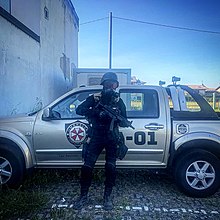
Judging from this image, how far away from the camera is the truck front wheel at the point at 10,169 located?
176 inches

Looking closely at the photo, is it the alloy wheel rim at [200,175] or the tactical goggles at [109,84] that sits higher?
the tactical goggles at [109,84]

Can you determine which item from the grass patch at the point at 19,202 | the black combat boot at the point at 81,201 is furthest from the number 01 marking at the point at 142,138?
the grass patch at the point at 19,202

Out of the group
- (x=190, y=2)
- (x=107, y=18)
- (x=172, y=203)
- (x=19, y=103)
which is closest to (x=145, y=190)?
(x=172, y=203)

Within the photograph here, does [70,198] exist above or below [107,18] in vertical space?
below

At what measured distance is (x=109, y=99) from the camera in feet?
13.6

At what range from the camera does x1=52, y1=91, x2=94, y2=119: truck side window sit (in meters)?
4.72

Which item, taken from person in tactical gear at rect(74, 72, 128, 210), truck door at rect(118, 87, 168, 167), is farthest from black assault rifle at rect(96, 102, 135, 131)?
truck door at rect(118, 87, 168, 167)

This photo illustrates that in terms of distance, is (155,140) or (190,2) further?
(190,2)

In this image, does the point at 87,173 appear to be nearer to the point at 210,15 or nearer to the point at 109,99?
the point at 109,99

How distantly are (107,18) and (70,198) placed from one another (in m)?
18.2

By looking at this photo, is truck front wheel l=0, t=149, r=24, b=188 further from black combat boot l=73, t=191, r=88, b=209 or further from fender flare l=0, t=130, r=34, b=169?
black combat boot l=73, t=191, r=88, b=209

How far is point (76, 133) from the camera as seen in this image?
4527 mm

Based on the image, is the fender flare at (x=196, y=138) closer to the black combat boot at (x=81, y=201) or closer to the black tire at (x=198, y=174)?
the black tire at (x=198, y=174)

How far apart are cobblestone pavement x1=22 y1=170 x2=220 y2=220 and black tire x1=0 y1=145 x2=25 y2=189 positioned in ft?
1.77
